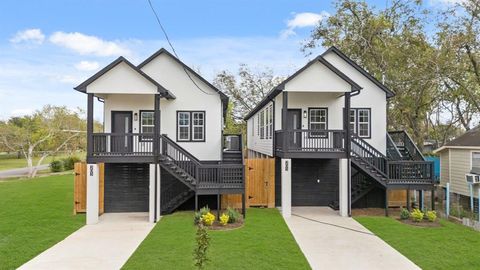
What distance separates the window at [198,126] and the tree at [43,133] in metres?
24.9

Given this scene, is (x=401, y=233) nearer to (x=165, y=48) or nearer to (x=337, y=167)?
(x=337, y=167)

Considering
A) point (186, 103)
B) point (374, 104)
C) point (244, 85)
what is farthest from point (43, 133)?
point (374, 104)

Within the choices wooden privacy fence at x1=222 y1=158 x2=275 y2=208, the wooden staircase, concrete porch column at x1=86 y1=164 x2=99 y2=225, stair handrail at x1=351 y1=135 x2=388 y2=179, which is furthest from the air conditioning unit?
concrete porch column at x1=86 y1=164 x2=99 y2=225

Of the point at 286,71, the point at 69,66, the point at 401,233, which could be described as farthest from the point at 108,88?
the point at 286,71

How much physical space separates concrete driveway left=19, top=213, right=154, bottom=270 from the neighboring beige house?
1437cm

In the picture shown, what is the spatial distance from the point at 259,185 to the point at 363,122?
19.1 ft

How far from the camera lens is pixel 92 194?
41.7 ft

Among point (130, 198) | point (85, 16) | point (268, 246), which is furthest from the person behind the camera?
point (85, 16)

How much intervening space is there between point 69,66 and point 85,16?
292 inches

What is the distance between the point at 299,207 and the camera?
15.7m

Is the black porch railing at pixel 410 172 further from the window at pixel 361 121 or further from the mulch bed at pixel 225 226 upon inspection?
the mulch bed at pixel 225 226

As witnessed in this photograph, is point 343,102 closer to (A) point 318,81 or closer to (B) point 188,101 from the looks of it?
(A) point 318,81

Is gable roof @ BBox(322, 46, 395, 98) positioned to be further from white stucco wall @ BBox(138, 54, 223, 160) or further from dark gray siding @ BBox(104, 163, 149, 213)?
dark gray siding @ BBox(104, 163, 149, 213)

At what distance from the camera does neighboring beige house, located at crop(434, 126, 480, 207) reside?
15.4 metres
